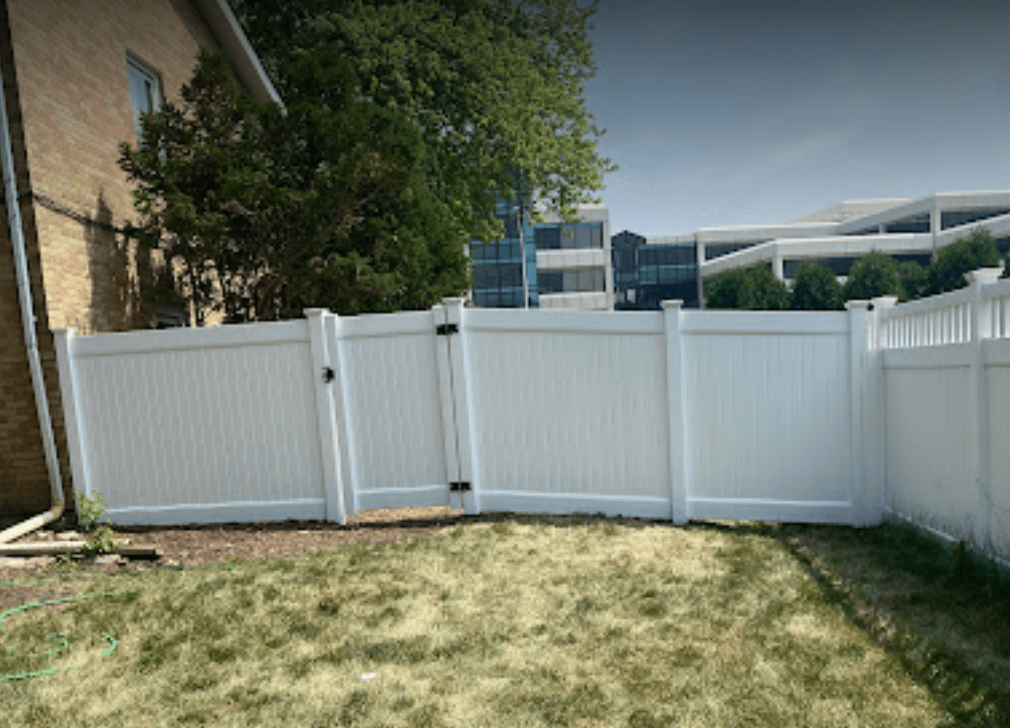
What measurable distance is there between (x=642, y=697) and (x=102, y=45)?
919 centimetres

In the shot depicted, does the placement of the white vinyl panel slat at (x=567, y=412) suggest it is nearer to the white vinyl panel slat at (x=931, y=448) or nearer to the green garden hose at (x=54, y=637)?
the white vinyl panel slat at (x=931, y=448)

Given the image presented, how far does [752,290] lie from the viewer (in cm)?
5978

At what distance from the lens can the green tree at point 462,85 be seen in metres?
17.0

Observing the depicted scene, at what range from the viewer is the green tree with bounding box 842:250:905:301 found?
181 ft

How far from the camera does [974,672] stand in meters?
3.16

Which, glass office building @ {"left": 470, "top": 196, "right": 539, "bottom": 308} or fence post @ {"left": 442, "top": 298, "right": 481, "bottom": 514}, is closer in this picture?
fence post @ {"left": 442, "top": 298, "right": 481, "bottom": 514}

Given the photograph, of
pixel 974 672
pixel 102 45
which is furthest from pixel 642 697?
pixel 102 45

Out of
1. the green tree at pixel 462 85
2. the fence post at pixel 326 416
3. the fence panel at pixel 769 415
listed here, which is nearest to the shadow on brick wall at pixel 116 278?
the fence post at pixel 326 416

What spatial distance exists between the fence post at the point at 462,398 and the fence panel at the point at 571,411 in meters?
0.07

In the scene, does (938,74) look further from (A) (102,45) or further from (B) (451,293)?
(A) (102,45)

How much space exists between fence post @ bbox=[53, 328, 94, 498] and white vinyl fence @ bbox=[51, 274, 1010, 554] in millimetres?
17

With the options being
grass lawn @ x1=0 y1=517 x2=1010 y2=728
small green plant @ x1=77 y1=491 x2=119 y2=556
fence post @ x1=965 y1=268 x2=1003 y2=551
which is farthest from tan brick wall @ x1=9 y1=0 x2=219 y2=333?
fence post @ x1=965 y1=268 x2=1003 y2=551

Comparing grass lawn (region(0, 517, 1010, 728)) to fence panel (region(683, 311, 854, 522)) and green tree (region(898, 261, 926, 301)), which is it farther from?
green tree (region(898, 261, 926, 301))

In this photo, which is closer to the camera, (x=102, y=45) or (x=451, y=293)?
(x=102, y=45)
